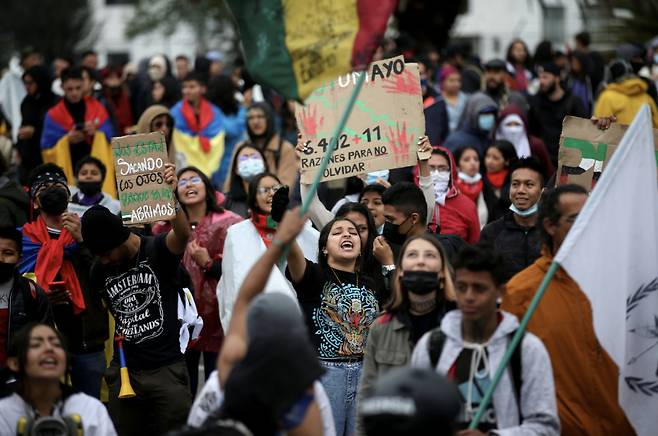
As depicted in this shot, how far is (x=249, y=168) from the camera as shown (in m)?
11.5

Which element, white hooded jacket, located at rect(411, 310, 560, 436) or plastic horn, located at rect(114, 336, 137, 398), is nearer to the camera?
Answer: white hooded jacket, located at rect(411, 310, 560, 436)

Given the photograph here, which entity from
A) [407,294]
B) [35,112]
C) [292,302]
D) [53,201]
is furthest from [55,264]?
[35,112]

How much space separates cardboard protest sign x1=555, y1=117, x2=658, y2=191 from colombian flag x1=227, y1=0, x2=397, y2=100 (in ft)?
9.79

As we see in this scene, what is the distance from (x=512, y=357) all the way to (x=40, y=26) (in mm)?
37370

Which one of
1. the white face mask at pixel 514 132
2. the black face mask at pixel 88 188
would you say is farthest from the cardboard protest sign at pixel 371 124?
the white face mask at pixel 514 132

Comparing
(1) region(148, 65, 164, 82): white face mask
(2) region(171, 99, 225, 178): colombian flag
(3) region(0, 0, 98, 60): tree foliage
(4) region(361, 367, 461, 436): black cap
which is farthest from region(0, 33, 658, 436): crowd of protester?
(3) region(0, 0, 98, 60): tree foliage

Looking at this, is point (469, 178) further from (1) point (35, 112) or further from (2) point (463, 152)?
(1) point (35, 112)

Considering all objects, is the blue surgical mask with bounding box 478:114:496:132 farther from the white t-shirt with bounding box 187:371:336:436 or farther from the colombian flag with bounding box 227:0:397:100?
the white t-shirt with bounding box 187:371:336:436

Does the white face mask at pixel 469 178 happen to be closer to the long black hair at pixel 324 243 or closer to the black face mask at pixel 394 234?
the black face mask at pixel 394 234

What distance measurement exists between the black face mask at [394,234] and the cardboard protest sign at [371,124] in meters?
0.54

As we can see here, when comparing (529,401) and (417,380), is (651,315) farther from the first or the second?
(417,380)

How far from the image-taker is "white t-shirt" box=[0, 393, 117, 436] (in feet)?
20.4

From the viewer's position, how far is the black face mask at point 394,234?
8727 mm

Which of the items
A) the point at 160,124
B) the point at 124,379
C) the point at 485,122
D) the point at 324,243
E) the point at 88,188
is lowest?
the point at 124,379
